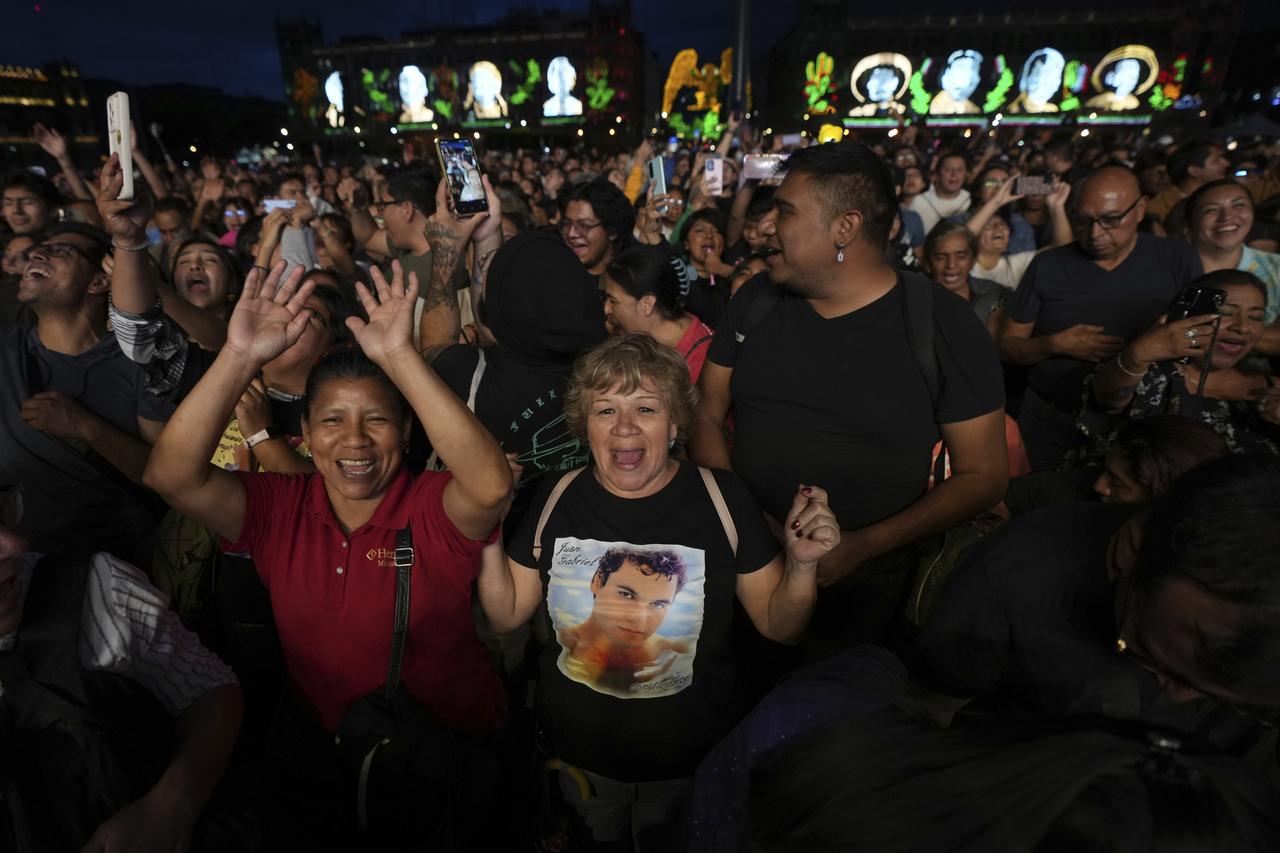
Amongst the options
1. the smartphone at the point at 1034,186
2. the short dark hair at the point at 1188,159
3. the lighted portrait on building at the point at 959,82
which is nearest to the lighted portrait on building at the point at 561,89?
the lighted portrait on building at the point at 959,82

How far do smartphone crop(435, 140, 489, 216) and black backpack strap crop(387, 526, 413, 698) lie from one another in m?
2.11

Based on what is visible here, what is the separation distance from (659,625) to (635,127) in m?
74.9

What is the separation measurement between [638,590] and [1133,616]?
3.76 ft

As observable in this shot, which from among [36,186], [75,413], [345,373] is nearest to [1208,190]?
[345,373]

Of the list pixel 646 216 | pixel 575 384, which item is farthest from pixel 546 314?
pixel 646 216

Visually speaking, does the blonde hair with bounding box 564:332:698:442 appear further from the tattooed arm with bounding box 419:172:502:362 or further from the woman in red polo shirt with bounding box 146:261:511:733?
the tattooed arm with bounding box 419:172:502:362

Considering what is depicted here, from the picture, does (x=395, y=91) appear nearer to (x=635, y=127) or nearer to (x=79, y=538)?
(x=635, y=127)

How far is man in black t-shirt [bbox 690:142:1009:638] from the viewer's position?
208cm

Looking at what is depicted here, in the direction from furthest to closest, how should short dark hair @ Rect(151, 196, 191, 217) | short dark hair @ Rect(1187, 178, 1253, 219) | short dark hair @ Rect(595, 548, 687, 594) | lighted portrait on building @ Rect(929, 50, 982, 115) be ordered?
1. lighted portrait on building @ Rect(929, 50, 982, 115)
2. short dark hair @ Rect(151, 196, 191, 217)
3. short dark hair @ Rect(1187, 178, 1253, 219)
4. short dark hair @ Rect(595, 548, 687, 594)

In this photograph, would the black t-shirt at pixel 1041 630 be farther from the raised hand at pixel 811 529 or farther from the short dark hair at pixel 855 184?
the short dark hair at pixel 855 184

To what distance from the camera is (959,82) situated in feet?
127

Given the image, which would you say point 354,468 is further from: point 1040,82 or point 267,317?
point 1040,82

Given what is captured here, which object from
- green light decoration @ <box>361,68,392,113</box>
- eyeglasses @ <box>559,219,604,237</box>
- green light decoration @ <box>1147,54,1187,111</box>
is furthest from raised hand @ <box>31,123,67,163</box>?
green light decoration @ <box>361,68,392,113</box>

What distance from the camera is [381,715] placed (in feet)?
5.73
